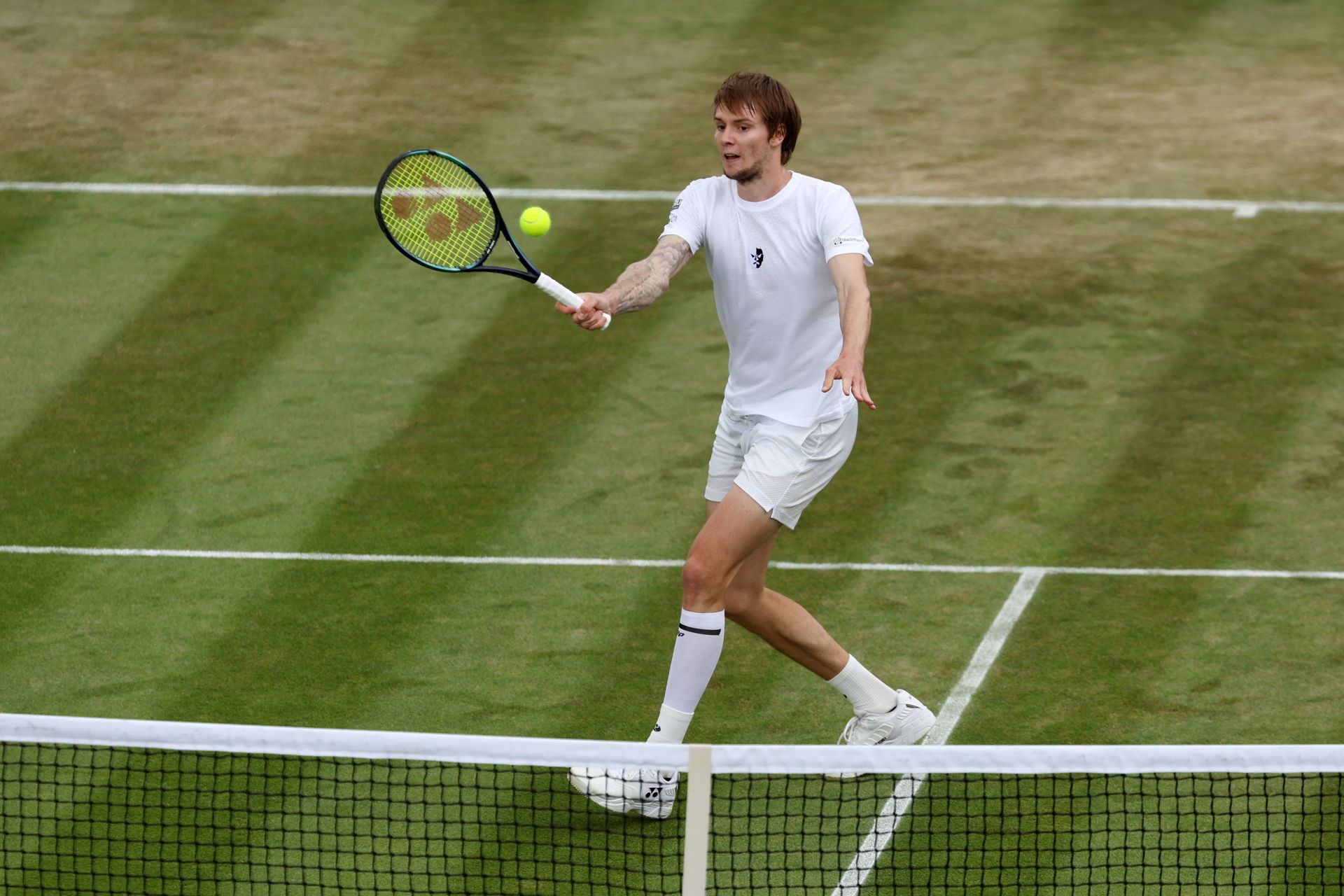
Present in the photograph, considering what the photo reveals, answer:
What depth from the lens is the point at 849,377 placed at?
6.91 meters

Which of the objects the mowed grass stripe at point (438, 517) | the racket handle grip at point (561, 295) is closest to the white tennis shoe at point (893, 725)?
the mowed grass stripe at point (438, 517)

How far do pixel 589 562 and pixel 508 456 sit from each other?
132cm

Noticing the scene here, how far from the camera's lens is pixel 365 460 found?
1110cm

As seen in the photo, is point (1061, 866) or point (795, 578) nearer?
point (1061, 866)

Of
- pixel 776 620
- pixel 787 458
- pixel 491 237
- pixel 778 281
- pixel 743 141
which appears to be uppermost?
pixel 743 141

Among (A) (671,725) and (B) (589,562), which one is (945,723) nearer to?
(A) (671,725)

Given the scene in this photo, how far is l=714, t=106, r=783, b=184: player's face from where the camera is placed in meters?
7.43

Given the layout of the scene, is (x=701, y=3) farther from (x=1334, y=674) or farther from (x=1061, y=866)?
(x=1061, y=866)

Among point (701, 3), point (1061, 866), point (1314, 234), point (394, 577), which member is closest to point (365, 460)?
point (394, 577)

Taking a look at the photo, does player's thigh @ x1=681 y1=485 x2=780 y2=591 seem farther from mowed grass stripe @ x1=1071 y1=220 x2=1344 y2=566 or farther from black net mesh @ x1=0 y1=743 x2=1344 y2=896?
mowed grass stripe @ x1=1071 y1=220 x2=1344 y2=566

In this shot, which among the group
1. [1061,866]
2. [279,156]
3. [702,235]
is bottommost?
[279,156]

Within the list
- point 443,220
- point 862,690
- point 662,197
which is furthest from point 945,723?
point 662,197

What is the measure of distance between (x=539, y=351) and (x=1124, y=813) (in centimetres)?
594

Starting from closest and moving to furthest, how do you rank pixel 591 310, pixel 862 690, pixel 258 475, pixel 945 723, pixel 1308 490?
1. pixel 591 310
2. pixel 862 690
3. pixel 945 723
4. pixel 1308 490
5. pixel 258 475
